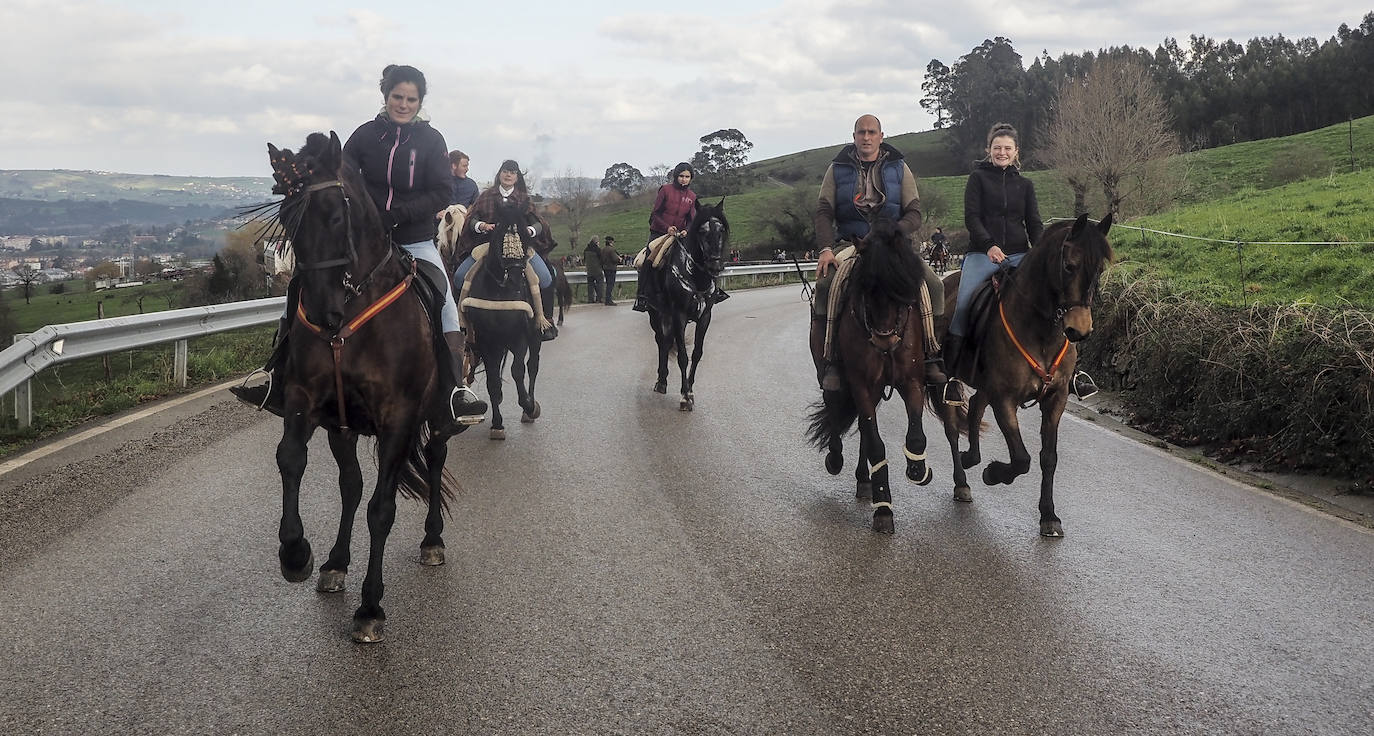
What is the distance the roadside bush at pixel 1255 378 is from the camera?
7.71 meters

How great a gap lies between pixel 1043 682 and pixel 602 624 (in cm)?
194

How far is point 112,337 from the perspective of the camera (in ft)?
32.4

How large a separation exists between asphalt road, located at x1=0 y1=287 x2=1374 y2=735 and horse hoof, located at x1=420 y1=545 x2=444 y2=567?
12 cm

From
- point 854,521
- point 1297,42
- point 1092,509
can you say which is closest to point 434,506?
point 854,521

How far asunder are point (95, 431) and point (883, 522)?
22.5ft

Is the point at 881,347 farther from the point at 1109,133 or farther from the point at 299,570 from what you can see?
the point at 1109,133

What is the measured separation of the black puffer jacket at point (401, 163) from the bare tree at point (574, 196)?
7611cm

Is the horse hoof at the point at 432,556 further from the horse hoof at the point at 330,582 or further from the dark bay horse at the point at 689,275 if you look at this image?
the dark bay horse at the point at 689,275

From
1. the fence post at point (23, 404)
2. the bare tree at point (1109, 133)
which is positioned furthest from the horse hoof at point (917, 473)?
the bare tree at point (1109, 133)

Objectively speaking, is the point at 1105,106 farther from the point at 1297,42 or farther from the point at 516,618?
the point at 1297,42

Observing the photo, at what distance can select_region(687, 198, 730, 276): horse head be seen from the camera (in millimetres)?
12680

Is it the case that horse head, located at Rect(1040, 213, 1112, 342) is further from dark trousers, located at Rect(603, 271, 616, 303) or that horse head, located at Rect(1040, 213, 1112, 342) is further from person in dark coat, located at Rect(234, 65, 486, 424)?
dark trousers, located at Rect(603, 271, 616, 303)

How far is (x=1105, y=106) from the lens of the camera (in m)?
44.1

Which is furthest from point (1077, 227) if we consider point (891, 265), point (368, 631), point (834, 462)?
point (368, 631)
